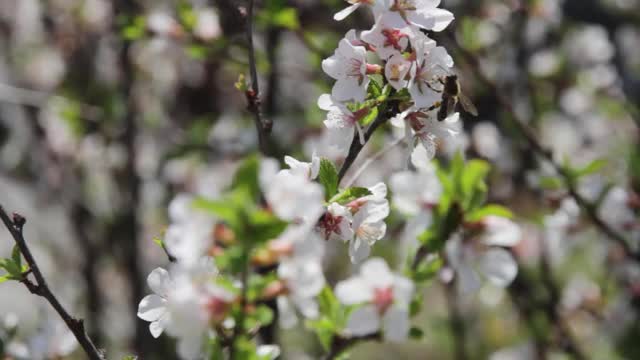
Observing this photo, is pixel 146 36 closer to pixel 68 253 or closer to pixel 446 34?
pixel 446 34

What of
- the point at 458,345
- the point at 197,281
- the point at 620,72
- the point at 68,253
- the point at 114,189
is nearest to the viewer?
the point at 197,281

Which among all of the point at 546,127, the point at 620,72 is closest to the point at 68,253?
the point at 546,127

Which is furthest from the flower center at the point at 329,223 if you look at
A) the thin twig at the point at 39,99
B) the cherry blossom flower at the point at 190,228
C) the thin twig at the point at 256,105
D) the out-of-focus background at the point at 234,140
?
the thin twig at the point at 39,99

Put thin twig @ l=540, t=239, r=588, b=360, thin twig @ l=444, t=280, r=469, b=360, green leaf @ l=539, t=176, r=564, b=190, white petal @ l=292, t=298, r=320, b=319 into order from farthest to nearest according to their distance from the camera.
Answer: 1. thin twig @ l=444, t=280, r=469, b=360
2. thin twig @ l=540, t=239, r=588, b=360
3. green leaf @ l=539, t=176, r=564, b=190
4. white petal @ l=292, t=298, r=320, b=319

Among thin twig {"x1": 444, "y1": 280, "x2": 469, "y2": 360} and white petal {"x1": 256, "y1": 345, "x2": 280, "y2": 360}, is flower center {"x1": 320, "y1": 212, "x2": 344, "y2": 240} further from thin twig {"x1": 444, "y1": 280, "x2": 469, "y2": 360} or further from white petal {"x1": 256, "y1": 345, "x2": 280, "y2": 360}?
thin twig {"x1": 444, "y1": 280, "x2": 469, "y2": 360}

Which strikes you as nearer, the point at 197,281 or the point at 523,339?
the point at 197,281

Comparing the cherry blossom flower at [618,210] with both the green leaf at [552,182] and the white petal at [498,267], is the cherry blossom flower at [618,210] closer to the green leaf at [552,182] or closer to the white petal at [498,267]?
the green leaf at [552,182]

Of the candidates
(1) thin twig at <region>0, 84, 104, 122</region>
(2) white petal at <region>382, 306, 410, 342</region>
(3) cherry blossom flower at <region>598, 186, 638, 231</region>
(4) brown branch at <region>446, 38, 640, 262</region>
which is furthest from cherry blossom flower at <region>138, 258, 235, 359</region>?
(1) thin twig at <region>0, 84, 104, 122</region>
